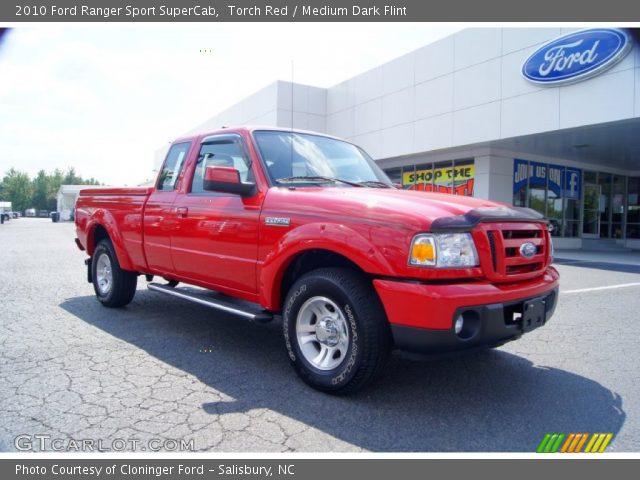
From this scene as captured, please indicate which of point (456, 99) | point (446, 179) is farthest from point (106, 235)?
point (446, 179)

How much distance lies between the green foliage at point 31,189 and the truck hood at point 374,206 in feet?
388

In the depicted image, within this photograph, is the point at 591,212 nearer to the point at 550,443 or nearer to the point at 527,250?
the point at 527,250

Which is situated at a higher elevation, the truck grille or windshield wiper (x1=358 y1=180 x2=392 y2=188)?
windshield wiper (x1=358 y1=180 x2=392 y2=188)

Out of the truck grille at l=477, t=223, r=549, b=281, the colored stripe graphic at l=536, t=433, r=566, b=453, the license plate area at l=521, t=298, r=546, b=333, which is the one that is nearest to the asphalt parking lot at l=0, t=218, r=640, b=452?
the colored stripe graphic at l=536, t=433, r=566, b=453

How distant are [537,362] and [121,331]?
4.03m

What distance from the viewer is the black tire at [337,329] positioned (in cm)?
311

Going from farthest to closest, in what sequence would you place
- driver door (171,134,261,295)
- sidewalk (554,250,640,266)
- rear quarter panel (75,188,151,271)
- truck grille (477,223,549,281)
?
sidewalk (554,250,640,266) → rear quarter panel (75,188,151,271) → driver door (171,134,261,295) → truck grille (477,223,549,281)

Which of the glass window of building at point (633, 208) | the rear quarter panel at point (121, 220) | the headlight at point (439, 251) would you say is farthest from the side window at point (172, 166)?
the glass window of building at point (633, 208)

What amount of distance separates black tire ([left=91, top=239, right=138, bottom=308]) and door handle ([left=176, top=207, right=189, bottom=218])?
1.56 meters

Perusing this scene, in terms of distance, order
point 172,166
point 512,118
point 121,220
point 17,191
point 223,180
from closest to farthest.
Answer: point 223,180, point 172,166, point 121,220, point 512,118, point 17,191

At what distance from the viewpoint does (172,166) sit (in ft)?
17.4

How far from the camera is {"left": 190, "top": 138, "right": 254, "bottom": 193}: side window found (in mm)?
4344

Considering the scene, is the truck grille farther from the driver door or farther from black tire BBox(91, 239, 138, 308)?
black tire BBox(91, 239, 138, 308)

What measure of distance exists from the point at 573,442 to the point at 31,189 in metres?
123
